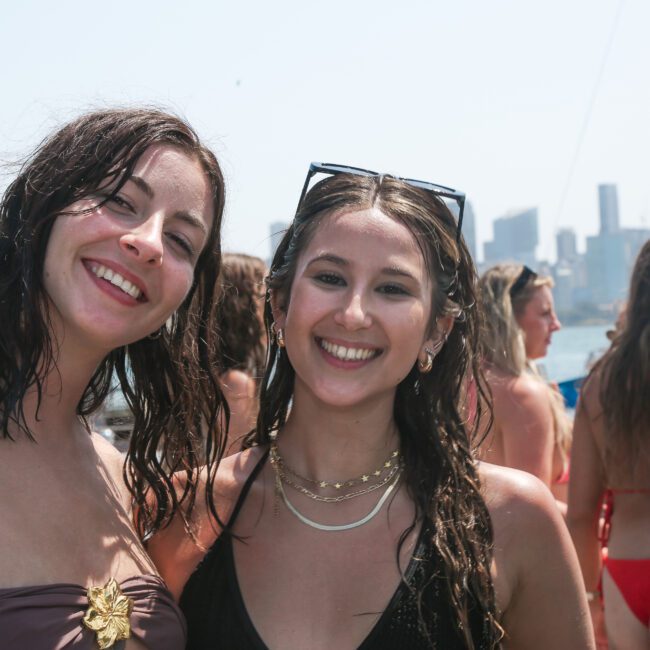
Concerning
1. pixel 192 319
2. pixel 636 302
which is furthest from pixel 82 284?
pixel 636 302

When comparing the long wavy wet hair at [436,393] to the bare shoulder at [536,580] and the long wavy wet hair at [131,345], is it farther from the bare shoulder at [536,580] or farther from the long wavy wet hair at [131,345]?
the long wavy wet hair at [131,345]

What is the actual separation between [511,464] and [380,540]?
2352 mm

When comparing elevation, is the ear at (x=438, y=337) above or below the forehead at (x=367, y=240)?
below

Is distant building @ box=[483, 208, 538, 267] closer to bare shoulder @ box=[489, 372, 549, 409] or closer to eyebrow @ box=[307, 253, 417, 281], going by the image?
bare shoulder @ box=[489, 372, 549, 409]

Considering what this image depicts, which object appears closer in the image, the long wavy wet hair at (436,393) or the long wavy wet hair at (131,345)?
the long wavy wet hair at (131,345)

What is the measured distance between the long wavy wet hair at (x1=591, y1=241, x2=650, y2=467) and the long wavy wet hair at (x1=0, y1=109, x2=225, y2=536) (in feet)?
5.57

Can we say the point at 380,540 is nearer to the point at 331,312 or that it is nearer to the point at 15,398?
the point at 331,312

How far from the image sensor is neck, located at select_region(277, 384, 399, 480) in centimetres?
260

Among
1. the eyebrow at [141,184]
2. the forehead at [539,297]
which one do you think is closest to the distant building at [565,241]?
the forehead at [539,297]

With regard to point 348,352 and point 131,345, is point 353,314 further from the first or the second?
point 131,345

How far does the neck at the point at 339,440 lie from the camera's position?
260 centimetres

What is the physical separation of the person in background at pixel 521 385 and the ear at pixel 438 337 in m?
1.76

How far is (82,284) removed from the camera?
2.24 meters

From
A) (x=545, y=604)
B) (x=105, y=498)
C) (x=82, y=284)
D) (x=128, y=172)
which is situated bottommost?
(x=545, y=604)
